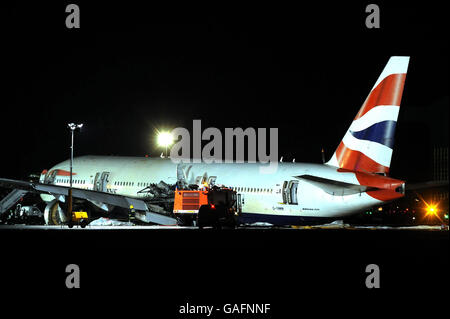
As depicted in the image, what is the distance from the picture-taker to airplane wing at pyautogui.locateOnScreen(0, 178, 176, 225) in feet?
135

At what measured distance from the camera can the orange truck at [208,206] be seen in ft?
124

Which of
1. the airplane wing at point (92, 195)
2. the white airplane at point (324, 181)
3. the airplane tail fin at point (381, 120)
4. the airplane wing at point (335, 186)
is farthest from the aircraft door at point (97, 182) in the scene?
the airplane tail fin at point (381, 120)

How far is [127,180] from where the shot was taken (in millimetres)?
49562

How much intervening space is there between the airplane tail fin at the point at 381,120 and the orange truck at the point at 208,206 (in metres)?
7.54

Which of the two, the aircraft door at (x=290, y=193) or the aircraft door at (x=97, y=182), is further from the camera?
the aircraft door at (x=97, y=182)

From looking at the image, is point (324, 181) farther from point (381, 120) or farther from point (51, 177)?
point (51, 177)

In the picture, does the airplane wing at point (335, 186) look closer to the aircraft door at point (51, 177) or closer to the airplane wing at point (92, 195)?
the airplane wing at point (92, 195)

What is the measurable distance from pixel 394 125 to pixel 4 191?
45.1 meters

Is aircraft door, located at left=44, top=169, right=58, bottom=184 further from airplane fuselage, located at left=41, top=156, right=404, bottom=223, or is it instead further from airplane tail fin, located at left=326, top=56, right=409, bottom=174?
airplane tail fin, located at left=326, top=56, right=409, bottom=174

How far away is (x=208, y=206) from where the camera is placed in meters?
37.7

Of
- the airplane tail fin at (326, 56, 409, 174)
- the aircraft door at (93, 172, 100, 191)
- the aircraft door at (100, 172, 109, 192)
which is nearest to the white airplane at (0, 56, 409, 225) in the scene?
the airplane tail fin at (326, 56, 409, 174)
